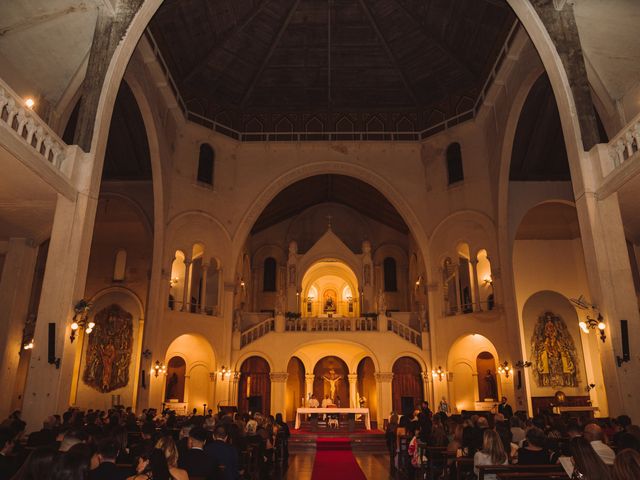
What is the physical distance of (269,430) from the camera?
11141 mm

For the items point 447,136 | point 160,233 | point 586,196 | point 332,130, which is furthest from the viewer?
point 332,130

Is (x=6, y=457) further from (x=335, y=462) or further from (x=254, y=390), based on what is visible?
(x=254, y=390)

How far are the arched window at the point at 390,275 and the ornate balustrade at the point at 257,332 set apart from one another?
342 inches

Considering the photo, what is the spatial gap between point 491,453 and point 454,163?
17.0 m

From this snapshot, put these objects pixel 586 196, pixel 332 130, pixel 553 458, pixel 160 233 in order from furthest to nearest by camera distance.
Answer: pixel 332 130, pixel 160 233, pixel 586 196, pixel 553 458

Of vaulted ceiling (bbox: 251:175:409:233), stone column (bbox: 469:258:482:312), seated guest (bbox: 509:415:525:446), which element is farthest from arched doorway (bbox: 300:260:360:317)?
seated guest (bbox: 509:415:525:446)

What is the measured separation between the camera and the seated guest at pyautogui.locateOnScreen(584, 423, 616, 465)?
5.80 metres

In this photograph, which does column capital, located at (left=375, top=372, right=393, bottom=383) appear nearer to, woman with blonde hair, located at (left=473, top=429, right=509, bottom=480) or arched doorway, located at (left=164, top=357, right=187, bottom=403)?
arched doorway, located at (left=164, top=357, right=187, bottom=403)

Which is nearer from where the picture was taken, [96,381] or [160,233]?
[160,233]

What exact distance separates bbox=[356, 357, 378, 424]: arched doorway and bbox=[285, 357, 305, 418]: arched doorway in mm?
2786

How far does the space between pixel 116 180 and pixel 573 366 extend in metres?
19.1

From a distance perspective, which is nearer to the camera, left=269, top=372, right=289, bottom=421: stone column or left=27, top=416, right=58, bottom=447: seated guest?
left=27, top=416, right=58, bottom=447: seated guest

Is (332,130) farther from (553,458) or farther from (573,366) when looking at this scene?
(553,458)

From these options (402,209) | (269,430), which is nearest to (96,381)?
(269,430)
